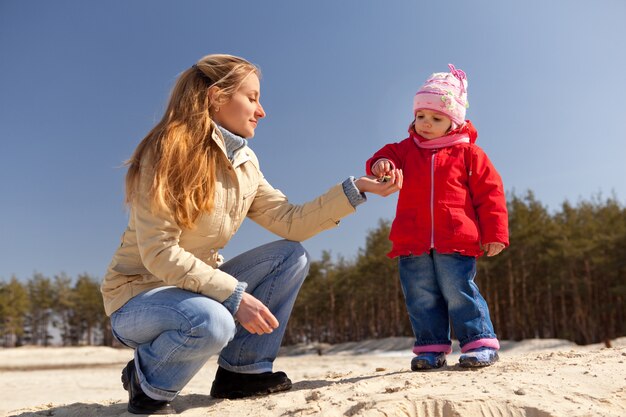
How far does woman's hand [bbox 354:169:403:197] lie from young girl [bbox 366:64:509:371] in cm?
10

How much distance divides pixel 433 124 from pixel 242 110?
4.56 ft

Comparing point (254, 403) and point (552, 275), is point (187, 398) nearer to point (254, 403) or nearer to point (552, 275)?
point (254, 403)

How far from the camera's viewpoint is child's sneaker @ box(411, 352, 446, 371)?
11.5ft

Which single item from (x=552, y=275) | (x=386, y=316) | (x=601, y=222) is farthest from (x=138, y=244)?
(x=386, y=316)

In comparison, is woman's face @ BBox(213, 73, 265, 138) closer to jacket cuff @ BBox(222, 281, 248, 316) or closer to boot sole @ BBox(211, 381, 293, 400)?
jacket cuff @ BBox(222, 281, 248, 316)

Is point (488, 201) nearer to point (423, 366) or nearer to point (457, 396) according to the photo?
point (423, 366)

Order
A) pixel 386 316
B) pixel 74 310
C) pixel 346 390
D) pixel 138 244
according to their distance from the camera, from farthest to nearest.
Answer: pixel 74 310 → pixel 386 316 → pixel 346 390 → pixel 138 244

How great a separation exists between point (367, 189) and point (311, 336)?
142 feet

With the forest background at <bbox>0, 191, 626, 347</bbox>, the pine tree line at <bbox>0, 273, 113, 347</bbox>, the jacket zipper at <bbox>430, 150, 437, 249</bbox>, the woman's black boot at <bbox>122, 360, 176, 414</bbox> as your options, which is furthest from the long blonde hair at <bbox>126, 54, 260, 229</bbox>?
the pine tree line at <bbox>0, 273, 113, 347</bbox>

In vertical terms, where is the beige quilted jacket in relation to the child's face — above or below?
below

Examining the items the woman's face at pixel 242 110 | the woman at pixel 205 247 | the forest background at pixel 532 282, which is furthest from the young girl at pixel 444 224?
the forest background at pixel 532 282

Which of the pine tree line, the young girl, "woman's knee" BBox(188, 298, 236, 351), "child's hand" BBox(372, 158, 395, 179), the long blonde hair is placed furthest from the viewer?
the pine tree line

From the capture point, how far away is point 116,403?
3451 millimetres

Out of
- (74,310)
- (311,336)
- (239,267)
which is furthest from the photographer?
(74,310)
